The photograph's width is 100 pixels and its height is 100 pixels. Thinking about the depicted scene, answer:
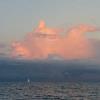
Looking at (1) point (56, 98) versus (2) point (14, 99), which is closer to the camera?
(2) point (14, 99)

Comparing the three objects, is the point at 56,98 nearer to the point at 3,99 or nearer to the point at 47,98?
the point at 47,98

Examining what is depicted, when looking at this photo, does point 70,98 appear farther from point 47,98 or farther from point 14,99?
point 14,99

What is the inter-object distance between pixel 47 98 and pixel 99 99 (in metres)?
16.2

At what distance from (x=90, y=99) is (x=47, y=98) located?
46.8 feet

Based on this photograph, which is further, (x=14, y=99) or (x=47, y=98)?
(x=47, y=98)

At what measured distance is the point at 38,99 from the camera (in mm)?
151875

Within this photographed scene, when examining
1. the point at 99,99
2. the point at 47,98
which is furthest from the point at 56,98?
the point at 99,99

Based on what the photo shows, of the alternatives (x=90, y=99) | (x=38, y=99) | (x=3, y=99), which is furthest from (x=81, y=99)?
(x=3, y=99)

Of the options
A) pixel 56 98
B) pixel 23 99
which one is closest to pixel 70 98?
pixel 56 98

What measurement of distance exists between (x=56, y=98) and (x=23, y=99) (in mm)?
12471

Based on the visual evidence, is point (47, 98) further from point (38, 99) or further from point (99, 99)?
point (99, 99)

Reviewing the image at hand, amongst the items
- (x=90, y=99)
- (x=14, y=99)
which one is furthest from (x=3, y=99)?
(x=90, y=99)

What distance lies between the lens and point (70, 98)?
6102 inches

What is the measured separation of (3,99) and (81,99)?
2315 cm
